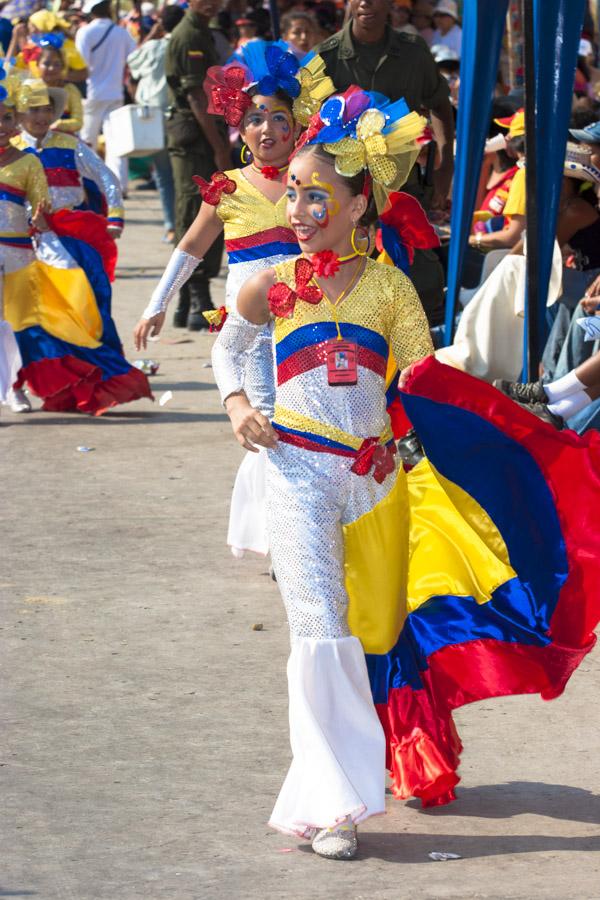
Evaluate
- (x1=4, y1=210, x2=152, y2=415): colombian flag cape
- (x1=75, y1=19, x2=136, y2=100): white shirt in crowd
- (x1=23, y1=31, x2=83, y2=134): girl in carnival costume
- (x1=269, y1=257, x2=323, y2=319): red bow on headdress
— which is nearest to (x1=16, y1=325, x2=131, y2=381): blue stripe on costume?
(x1=4, y1=210, x2=152, y2=415): colombian flag cape

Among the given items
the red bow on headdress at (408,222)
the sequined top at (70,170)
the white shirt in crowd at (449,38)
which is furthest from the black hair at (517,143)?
the white shirt in crowd at (449,38)

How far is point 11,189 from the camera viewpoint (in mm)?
9703

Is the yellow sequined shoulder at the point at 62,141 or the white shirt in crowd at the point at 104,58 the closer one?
the yellow sequined shoulder at the point at 62,141

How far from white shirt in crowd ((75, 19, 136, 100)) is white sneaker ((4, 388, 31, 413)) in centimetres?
853

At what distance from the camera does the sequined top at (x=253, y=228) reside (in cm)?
643

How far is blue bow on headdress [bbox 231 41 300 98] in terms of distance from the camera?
19.9 feet

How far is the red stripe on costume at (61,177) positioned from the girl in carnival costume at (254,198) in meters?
3.65

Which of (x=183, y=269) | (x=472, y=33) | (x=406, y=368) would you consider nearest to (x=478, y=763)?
(x=406, y=368)

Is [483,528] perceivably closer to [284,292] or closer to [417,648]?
[417,648]

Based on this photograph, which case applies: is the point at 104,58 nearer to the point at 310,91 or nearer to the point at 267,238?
the point at 267,238

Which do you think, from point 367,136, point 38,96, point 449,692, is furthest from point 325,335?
point 38,96

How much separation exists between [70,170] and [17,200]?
0.49 metres

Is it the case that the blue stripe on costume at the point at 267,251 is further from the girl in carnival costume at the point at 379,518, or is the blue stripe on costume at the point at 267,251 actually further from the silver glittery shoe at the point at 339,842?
the silver glittery shoe at the point at 339,842

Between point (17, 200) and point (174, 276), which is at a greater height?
point (174, 276)
